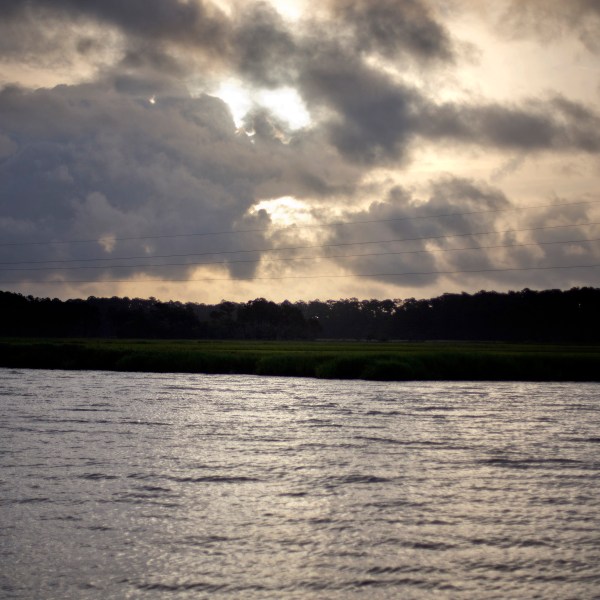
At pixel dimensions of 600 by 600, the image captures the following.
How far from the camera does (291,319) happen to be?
19375cm

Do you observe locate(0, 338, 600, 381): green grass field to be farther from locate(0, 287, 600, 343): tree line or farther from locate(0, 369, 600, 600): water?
locate(0, 287, 600, 343): tree line

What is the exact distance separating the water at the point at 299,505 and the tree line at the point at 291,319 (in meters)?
113

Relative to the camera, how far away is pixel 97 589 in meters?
11.5

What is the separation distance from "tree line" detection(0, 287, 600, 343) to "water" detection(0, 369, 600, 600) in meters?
113

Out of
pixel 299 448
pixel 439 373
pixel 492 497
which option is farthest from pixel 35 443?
pixel 439 373

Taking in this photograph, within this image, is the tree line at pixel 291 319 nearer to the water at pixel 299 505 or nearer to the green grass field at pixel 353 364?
the green grass field at pixel 353 364

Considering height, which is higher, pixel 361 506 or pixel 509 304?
pixel 509 304

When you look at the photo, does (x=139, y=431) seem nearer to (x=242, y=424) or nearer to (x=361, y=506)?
(x=242, y=424)

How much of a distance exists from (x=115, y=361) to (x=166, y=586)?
208ft

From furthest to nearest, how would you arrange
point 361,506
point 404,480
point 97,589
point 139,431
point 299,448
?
point 139,431
point 299,448
point 404,480
point 361,506
point 97,589

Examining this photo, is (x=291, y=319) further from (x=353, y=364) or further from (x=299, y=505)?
(x=299, y=505)

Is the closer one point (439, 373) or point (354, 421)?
point (354, 421)

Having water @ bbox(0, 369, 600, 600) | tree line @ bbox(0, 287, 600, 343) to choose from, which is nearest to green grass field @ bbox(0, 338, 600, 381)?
water @ bbox(0, 369, 600, 600)

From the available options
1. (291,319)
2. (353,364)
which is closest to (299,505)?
(353,364)
